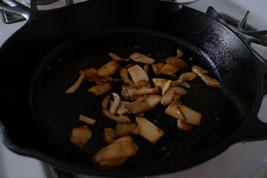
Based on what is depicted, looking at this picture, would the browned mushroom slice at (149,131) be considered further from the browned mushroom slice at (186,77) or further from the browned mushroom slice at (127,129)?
the browned mushroom slice at (186,77)

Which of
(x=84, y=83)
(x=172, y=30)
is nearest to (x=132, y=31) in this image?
(x=172, y=30)

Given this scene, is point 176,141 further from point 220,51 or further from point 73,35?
point 73,35

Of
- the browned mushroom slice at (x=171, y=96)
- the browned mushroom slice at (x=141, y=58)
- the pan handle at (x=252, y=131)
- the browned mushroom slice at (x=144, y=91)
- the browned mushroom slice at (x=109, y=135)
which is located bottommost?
the browned mushroom slice at (x=109, y=135)

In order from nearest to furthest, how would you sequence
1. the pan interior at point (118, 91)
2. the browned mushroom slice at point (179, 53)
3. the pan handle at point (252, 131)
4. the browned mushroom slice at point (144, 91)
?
the pan handle at point (252, 131) → the pan interior at point (118, 91) → the browned mushroom slice at point (144, 91) → the browned mushroom slice at point (179, 53)

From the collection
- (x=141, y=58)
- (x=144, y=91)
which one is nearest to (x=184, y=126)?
(x=144, y=91)

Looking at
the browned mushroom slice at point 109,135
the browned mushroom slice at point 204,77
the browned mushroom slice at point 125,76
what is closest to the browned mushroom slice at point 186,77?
the browned mushroom slice at point 204,77

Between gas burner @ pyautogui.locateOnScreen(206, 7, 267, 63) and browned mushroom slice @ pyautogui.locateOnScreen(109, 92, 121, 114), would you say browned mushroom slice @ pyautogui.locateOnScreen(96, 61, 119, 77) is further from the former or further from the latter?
gas burner @ pyautogui.locateOnScreen(206, 7, 267, 63)

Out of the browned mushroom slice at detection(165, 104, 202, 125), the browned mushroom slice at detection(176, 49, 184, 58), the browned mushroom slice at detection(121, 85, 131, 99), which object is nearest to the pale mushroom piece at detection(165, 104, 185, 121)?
the browned mushroom slice at detection(165, 104, 202, 125)
